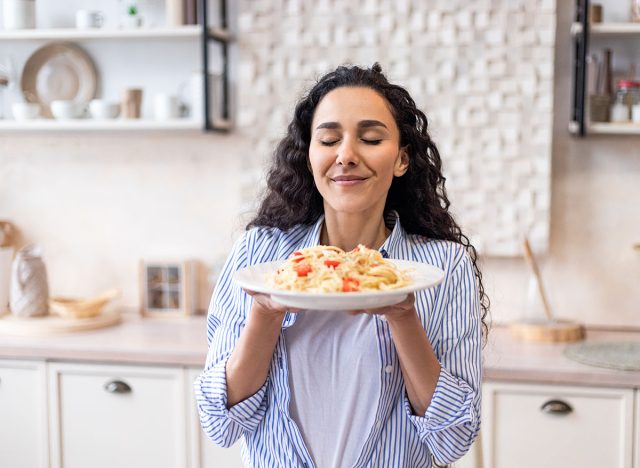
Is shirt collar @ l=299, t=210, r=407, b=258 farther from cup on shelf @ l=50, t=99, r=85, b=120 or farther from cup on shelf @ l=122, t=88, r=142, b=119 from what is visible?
cup on shelf @ l=50, t=99, r=85, b=120

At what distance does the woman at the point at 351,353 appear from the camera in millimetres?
1359

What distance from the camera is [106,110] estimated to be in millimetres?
2820

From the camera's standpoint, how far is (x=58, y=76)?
10.00 ft

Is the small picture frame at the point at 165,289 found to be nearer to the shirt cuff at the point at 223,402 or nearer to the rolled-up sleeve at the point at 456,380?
the shirt cuff at the point at 223,402

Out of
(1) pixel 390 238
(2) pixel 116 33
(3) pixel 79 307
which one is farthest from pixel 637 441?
(2) pixel 116 33

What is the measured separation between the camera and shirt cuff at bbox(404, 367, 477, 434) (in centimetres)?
133

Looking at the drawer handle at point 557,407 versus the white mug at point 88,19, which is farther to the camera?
the white mug at point 88,19

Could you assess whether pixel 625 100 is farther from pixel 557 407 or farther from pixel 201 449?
pixel 201 449

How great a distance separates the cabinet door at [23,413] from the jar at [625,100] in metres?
1.99

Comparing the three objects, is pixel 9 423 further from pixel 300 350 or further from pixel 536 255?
pixel 536 255

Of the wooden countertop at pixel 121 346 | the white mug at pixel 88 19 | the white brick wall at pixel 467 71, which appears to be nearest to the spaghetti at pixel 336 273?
the wooden countertop at pixel 121 346

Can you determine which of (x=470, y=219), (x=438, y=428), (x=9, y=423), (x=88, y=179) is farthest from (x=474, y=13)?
(x=9, y=423)

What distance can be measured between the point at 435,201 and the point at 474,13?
53.4 inches

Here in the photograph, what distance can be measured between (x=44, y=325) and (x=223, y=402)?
1.49m
